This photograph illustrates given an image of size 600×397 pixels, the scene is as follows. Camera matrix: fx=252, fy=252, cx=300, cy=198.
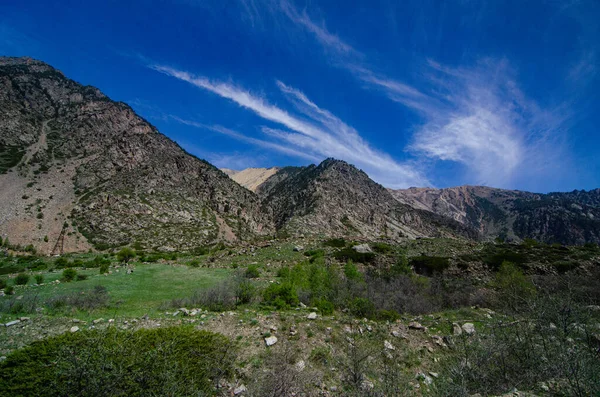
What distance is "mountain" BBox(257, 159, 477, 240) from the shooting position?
9294cm

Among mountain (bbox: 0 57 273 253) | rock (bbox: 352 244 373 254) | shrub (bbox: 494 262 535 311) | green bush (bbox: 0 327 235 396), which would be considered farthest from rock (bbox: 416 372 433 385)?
mountain (bbox: 0 57 273 253)

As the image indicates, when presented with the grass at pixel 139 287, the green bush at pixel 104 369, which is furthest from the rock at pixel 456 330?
the grass at pixel 139 287

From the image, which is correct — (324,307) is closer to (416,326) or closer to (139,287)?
(416,326)

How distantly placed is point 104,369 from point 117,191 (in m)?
67.2

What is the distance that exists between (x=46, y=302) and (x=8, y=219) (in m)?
52.7

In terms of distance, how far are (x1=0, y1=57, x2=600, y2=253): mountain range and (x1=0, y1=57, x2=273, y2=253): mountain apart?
0.87 ft

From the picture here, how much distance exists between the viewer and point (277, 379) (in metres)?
6.17

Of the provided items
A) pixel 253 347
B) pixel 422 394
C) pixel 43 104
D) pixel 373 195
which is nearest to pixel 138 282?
pixel 253 347

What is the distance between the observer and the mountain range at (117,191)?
166ft

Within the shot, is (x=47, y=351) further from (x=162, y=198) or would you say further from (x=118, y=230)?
(x=162, y=198)

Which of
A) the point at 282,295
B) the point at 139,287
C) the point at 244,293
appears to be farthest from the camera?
the point at 139,287

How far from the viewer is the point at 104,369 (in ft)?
17.7

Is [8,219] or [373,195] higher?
[373,195]

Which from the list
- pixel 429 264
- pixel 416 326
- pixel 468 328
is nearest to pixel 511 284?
pixel 468 328
